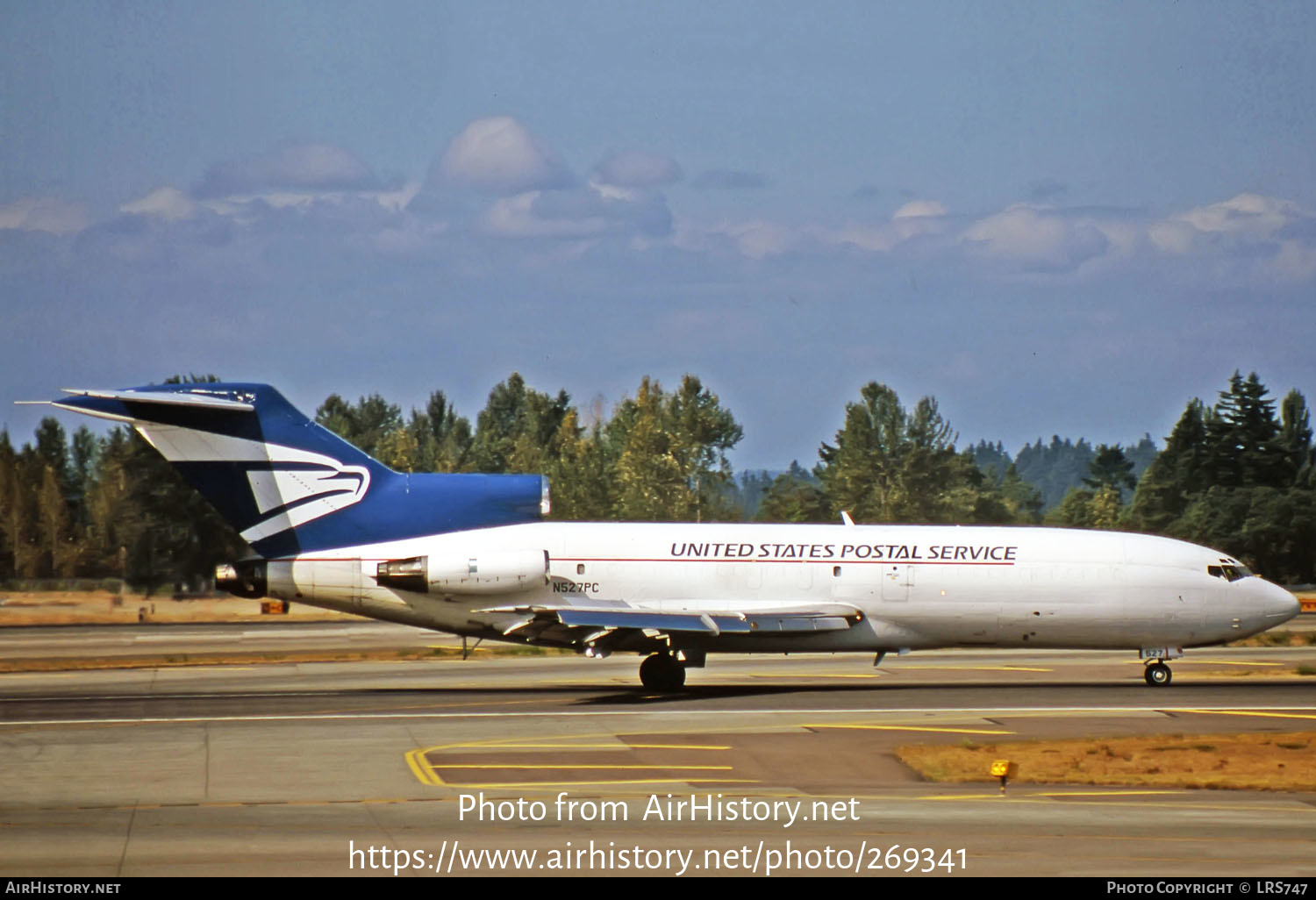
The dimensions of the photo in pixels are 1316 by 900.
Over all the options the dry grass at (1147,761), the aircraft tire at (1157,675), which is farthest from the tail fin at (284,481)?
the aircraft tire at (1157,675)

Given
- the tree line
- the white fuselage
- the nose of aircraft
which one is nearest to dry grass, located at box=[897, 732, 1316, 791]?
the white fuselage

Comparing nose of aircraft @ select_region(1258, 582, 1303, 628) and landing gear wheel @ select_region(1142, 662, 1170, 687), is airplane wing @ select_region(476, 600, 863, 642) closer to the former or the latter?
landing gear wheel @ select_region(1142, 662, 1170, 687)

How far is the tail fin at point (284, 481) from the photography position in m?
30.6

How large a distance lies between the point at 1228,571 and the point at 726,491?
212ft

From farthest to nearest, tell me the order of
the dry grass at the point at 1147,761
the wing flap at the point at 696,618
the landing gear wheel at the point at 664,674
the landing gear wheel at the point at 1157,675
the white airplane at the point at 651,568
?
the landing gear wheel at the point at 1157,675 → the landing gear wheel at the point at 664,674 → the white airplane at the point at 651,568 → the wing flap at the point at 696,618 → the dry grass at the point at 1147,761

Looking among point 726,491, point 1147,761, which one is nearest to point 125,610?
point 726,491

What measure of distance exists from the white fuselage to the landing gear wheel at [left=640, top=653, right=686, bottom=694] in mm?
888

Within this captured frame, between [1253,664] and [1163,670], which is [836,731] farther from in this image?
[1253,664]

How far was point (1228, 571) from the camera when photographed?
Answer: 32.1 m

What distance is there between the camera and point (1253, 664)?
3794 cm

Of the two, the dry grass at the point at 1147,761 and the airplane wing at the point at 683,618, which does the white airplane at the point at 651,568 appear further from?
the dry grass at the point at 1147,761

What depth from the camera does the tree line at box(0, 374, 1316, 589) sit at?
261ft

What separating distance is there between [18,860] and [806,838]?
7.99 meters

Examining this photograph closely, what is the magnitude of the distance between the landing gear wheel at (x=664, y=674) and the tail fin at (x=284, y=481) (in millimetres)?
4705
